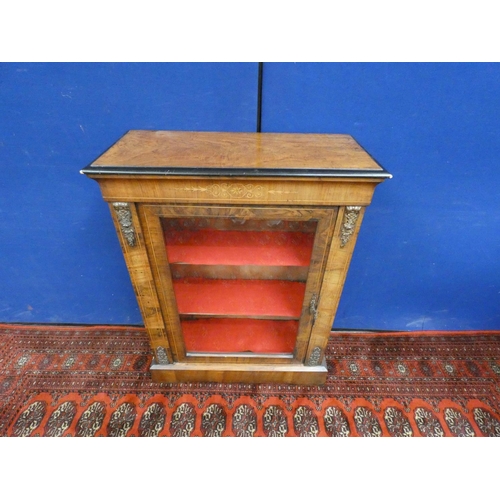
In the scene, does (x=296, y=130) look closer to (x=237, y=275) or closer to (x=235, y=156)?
(x=235, y=156)

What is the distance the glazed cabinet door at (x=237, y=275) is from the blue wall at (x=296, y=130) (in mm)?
349

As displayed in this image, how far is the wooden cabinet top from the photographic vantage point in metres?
0.74

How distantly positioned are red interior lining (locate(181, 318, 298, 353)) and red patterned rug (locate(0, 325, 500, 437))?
8.0 inches

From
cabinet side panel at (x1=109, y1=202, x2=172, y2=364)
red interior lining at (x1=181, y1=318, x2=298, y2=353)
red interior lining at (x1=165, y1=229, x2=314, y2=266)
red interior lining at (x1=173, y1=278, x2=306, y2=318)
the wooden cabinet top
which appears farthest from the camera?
red interior lining at (x1=181, y1=318, x2=298, y2=353)

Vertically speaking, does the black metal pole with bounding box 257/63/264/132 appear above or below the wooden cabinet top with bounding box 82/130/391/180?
above

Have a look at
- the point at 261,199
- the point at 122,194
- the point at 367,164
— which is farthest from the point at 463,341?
the point at 122,194

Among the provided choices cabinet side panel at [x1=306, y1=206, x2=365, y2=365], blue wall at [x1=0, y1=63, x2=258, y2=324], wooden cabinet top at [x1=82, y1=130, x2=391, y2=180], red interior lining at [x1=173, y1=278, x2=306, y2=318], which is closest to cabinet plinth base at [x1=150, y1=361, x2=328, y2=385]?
cabinet side panel at [x1=306, y1=206, x2=365, y2=365]

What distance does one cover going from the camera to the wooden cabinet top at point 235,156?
745 mm

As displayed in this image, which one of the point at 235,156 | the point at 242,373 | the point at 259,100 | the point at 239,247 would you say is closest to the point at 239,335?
the point at 242,373

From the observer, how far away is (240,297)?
3.93 feet

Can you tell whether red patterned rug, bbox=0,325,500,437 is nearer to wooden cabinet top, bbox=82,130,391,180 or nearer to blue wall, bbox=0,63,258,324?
blue wall, bbox=0,63,258,324

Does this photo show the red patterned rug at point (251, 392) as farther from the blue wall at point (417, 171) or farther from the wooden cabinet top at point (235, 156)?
the wooden cabinet top at point (235, 156)

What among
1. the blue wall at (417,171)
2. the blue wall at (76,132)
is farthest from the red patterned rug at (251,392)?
the blue wall at (76,132)

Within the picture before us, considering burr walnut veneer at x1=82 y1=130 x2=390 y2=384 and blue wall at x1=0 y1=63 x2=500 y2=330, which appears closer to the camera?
burr walnut veneer at x1=82 y1=130 x2=390 y2=384
